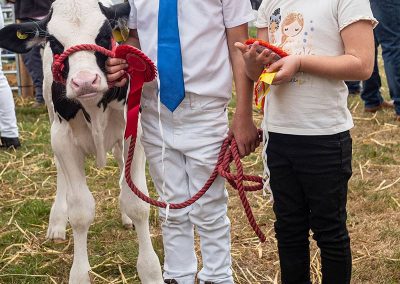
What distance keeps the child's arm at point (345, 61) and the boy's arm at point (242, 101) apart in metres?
0.34

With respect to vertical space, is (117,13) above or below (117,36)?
above

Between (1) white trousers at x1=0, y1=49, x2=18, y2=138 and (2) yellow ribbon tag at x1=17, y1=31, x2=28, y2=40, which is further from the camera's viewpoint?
(1) white trousers at x1=0, y1=49, x2=18, y2=138

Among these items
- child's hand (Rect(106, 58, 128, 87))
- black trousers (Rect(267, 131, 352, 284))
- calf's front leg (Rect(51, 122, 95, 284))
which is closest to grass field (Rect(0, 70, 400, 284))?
calf's front leg (Rect(51, 122, 95, 284))

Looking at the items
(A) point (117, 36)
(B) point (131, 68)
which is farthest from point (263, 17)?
(A) point (117, 36)

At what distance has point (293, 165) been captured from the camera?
7.39 feet

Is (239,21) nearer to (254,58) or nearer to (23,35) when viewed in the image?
(254,58)

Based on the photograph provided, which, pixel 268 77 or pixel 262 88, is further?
pixel 262 88

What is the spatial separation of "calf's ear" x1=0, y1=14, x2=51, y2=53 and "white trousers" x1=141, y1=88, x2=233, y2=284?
502mm

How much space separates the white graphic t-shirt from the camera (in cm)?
212

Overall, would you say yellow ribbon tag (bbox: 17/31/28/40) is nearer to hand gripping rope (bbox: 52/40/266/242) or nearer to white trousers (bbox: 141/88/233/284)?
hand gripping rope (bbox: 52/40/266/242)

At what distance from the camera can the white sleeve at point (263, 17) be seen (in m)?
2.33

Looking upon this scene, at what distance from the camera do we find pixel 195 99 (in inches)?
98.5

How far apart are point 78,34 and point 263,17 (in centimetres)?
69

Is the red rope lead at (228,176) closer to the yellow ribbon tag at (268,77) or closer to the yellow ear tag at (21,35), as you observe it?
the yellow ribbon tag at (268,77)
